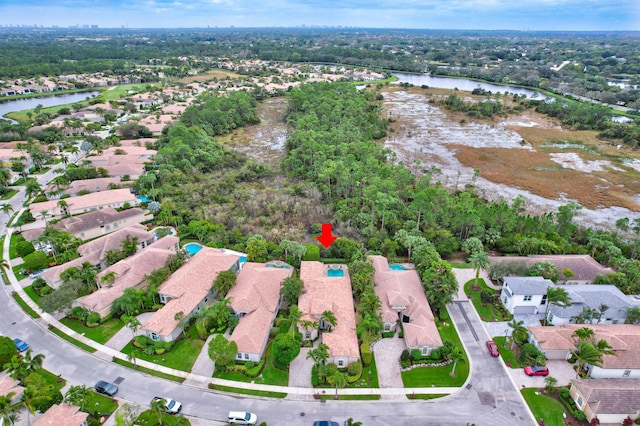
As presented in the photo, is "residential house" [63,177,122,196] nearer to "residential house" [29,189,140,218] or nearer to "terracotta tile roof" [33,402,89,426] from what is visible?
"residential house" [29,189,140,218]

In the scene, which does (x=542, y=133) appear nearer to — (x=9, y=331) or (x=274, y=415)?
(x=274, y=415)

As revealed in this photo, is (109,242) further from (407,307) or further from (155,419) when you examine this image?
(407,307)

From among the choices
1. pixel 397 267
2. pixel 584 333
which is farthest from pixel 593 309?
pixel 397 267

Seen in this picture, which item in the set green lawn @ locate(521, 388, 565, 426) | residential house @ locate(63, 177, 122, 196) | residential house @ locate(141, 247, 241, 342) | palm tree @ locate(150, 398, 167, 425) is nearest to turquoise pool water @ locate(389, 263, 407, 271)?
green lawn @ locate(521, 388, 565, 426)

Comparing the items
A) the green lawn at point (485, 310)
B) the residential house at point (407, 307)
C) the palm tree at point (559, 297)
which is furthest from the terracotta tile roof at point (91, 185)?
the palm tree at point (559, 297)

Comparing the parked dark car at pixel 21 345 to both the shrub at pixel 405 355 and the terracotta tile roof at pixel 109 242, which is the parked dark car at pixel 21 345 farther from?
the shrub at pixel 405 355

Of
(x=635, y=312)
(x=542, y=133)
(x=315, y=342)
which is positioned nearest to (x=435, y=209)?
(x=635, y=312)
